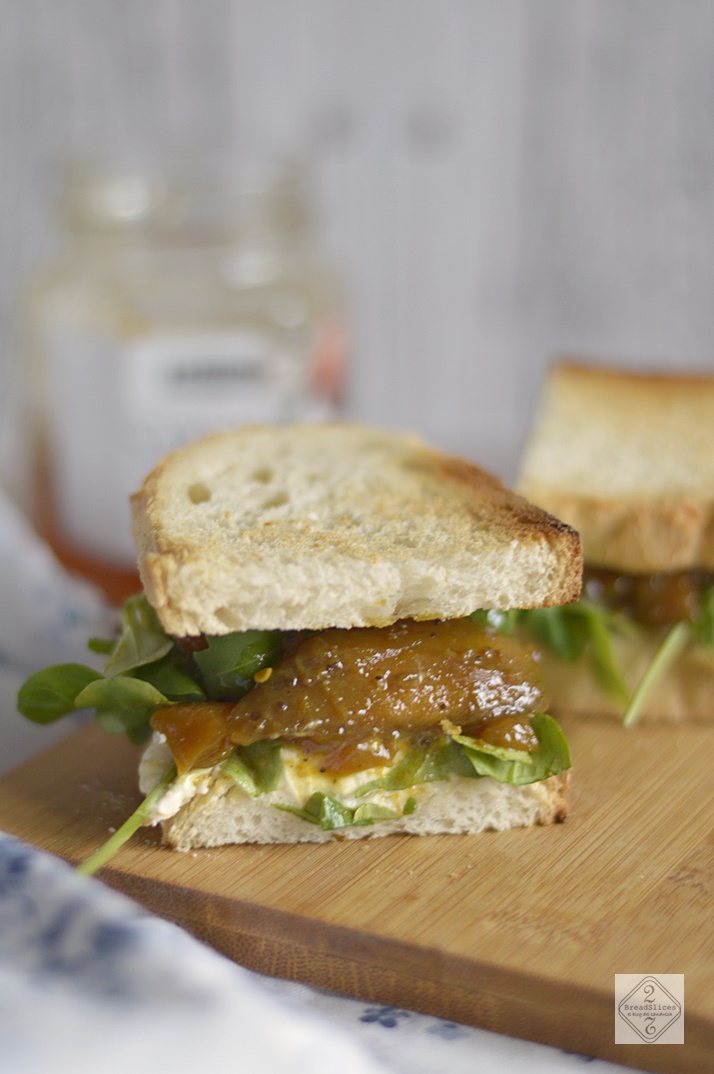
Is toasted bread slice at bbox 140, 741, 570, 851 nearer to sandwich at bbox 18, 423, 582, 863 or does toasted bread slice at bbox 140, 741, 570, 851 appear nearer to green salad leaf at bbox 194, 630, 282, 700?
sandwich at bbox 18, 423, 582, 863

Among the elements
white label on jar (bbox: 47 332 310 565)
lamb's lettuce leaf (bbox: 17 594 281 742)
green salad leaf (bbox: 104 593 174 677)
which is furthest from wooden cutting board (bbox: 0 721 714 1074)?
white label on jar (bbox: 47 332 310 565)

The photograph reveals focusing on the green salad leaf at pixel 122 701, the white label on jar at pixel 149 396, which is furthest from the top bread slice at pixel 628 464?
the green salad leaf at pixel 122 701

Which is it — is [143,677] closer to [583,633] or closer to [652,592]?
[583,633]

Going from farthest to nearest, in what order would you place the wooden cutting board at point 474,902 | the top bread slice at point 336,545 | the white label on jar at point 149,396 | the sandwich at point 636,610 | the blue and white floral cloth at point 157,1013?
the white label on jar at point 149,396
the sandwich at point 636,610
the top bread slice at point 336,545
the wooden cutting board at point 474,902
the blue and white floral cloth at point 157,1013

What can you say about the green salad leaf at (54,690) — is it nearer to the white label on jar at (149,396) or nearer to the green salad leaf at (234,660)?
the green salad leaf at (234,660)

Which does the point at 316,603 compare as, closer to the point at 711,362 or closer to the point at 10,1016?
the point at 10,1016

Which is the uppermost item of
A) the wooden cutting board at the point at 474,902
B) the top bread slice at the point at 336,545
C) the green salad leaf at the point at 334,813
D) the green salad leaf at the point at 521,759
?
the top bread slice at the point at 336,545

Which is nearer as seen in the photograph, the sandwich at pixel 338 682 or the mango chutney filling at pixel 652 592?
the sandwich at pixel 338 682
